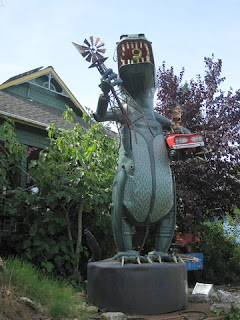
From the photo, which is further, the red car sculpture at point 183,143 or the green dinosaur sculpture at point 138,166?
the red car sculpture at point 183,143

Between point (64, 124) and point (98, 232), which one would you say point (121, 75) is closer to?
point (98, 232)

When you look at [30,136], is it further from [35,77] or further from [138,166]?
[138,166]

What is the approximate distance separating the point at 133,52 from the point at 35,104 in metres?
6.44

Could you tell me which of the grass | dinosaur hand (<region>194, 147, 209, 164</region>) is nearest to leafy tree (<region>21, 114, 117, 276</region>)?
the grass

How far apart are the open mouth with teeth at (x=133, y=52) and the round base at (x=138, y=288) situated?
2.15 meters

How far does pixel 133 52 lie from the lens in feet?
13.4

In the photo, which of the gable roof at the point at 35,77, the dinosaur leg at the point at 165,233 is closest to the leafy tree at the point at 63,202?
the dinosaur leg at the point at 165,233

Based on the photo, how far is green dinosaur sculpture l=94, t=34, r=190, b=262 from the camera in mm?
3799

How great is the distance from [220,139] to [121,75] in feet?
9.28

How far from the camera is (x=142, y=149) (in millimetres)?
4031

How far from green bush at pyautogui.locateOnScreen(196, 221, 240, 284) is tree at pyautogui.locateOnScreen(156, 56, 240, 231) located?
64 centimetres

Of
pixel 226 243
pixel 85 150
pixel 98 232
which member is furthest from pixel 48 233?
pixel 226 243

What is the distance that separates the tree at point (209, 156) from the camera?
6.33 meters

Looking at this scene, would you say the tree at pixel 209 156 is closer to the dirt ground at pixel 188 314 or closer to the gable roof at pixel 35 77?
the dirt ground at pixel 188 314
